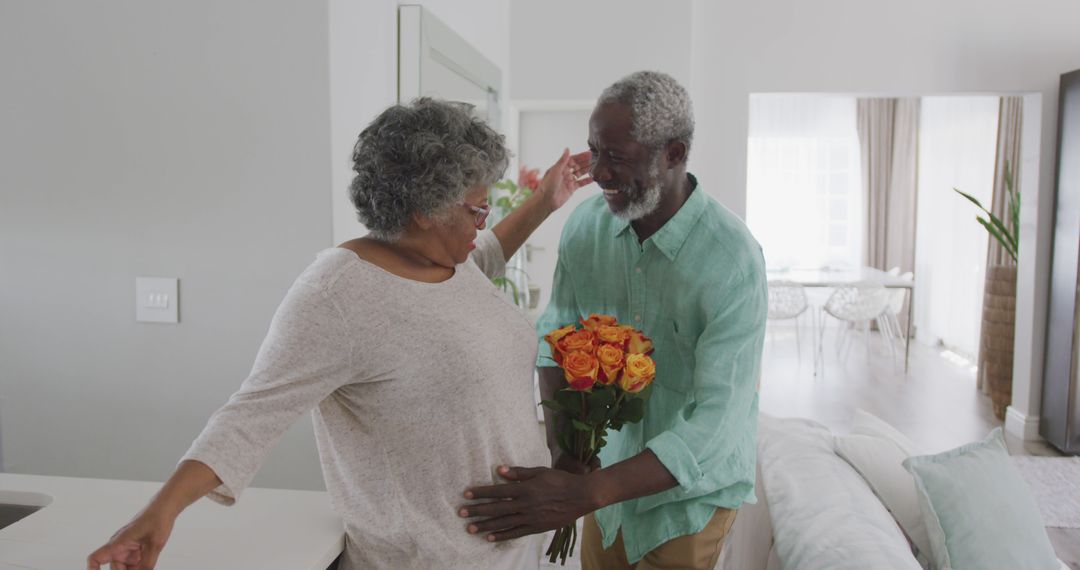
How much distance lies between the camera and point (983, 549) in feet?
6.40

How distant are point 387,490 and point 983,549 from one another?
58.8 inches

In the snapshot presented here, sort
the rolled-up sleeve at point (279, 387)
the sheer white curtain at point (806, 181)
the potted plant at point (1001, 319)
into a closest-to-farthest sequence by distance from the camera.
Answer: the rolled-up sleeve at point (279, 387) < the potted plant at point (1001, 319) < the sheer white curtain at point (806, 181)

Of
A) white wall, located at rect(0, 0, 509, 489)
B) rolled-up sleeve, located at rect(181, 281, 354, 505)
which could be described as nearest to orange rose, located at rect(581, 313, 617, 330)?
rolled-up sleeve, located at rect(181, 281, 354, 505)

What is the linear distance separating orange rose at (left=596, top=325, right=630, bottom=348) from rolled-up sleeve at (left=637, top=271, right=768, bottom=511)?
0.19 m

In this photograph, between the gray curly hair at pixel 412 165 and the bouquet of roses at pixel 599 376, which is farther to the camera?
the bouquet of roses at pixel 599 376

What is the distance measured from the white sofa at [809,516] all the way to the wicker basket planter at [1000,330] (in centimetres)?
366

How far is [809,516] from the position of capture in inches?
75.9

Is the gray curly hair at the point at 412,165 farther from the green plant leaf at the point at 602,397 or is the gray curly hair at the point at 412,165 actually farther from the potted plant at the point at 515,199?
the potted plant at the point at 515,199

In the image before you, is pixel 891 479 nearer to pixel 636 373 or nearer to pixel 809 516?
pixel 809 516

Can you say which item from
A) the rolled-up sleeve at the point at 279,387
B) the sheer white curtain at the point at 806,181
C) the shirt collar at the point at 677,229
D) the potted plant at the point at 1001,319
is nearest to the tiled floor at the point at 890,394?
the potted plant at the point at 1001,319

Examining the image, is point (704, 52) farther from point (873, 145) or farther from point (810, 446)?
point (873, 145)

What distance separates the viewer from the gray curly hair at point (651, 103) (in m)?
1.59

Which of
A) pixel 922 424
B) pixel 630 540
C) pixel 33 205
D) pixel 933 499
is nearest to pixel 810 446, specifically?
pixel 933 499

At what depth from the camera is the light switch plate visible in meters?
2.30
